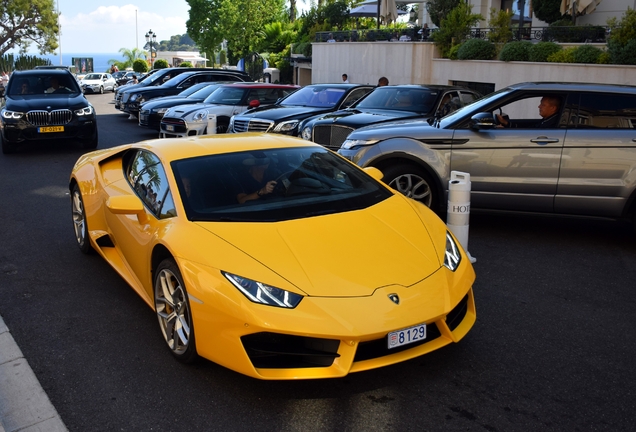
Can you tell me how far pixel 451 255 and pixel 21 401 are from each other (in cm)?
283

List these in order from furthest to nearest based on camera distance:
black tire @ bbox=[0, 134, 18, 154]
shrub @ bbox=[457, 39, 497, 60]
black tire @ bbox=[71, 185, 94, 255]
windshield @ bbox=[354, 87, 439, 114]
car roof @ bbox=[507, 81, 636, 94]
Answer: shrub @ bbox=[457, 39, 497, 60]
black tire @ bbox=[0, 134, 18, 154]
windshield @ bbox=[354, 87, 439, 114]
car roof @ bbox=[507, 81, 636, 94]
black tire @ bbox=[71, 185, 94, 255]

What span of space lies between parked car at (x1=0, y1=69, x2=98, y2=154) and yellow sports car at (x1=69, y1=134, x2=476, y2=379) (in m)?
9.23

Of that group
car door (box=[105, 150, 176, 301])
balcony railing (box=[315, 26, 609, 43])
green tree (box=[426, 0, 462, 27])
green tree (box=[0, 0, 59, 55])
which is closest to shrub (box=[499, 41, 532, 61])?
balcony railing (box=[315, 26, 609, 43])

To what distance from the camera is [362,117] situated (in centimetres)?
1047

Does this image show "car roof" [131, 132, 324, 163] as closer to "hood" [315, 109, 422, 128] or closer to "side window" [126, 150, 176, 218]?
"side window" [126, 150, 176, 218]

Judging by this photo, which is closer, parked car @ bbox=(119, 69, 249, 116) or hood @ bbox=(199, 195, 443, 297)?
hood @ bbox=(199, 195, 443, 297)

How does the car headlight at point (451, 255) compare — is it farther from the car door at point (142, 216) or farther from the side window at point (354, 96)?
the side window at point (354, 96)

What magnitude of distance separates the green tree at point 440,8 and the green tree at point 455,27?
2.30m

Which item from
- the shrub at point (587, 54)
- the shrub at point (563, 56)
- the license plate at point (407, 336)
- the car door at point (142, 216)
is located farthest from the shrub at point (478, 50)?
the license plate at point (407, 336)

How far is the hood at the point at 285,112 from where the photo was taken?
1289 centimetres

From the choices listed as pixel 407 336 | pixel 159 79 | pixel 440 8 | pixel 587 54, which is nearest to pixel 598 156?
pixel 407 336

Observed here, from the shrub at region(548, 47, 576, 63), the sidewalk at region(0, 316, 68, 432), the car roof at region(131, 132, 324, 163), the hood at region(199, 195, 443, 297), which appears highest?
the shrub at region(548, 47, 576, 63)

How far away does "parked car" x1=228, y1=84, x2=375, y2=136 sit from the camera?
12742mm

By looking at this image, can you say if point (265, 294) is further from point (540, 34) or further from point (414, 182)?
point (540, 34)
